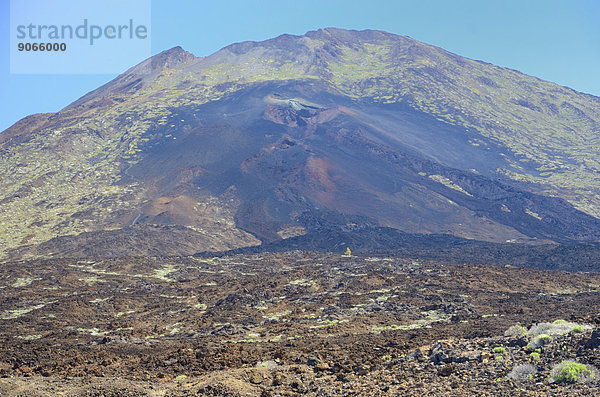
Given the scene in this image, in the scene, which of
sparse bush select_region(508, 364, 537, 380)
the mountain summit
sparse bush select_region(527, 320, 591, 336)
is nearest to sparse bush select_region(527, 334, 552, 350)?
sparse bush select_region(527, 320, 591, 336)

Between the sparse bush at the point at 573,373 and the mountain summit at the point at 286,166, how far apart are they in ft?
228

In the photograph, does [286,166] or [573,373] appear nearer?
[573,373]

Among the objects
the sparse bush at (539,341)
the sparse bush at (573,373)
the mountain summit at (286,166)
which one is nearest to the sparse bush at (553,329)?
the sparse bush at (539,341)

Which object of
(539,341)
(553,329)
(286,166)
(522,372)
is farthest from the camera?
(286,166)

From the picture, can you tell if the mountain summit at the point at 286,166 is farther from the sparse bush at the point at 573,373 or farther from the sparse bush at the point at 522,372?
the sparse bush at the point at 573,373

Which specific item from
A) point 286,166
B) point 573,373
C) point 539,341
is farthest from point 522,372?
point 286,166

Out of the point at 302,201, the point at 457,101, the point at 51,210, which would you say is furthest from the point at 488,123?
the point at 51,210

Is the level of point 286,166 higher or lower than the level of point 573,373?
higher

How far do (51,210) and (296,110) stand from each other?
245 feet

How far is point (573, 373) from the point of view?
14.0 meters

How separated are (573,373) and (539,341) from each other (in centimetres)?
325

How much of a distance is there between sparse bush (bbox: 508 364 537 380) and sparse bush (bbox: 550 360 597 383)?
2.19 ft

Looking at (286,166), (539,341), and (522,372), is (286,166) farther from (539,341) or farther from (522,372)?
(522,372)

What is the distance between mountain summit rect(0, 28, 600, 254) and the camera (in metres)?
94.4
